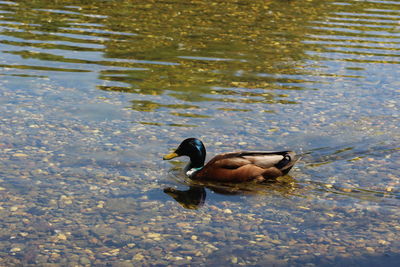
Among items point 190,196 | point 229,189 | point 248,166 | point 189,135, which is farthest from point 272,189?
point 189,135

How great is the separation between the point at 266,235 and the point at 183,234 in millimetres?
1015

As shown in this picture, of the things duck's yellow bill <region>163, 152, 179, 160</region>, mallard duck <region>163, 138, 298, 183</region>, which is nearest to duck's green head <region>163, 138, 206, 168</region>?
duck's yellow bill <region>163, 152, 179, 160</region>

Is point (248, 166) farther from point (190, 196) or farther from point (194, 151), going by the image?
point (190, 196)

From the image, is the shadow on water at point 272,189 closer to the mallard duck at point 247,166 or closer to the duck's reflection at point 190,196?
the duck's reflection at point 190,196

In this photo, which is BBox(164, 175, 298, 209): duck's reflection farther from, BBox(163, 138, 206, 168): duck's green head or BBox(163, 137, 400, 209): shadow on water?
BBox(163, 138, 206, 168): duck's green head

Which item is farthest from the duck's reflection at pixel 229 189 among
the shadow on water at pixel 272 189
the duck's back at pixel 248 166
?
the duck's back at pixel 248 166

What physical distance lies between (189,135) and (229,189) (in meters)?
2.36

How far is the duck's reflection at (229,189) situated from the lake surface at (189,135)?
0.04m

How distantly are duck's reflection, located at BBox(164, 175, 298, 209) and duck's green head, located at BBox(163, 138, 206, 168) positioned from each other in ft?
1.09

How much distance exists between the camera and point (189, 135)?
39.0ft

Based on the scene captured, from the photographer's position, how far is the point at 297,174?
10.3m

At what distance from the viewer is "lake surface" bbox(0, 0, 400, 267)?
791cm

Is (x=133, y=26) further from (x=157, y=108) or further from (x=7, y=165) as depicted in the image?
(x=7, y=165)

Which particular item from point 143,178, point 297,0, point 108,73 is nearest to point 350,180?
point 143,178
